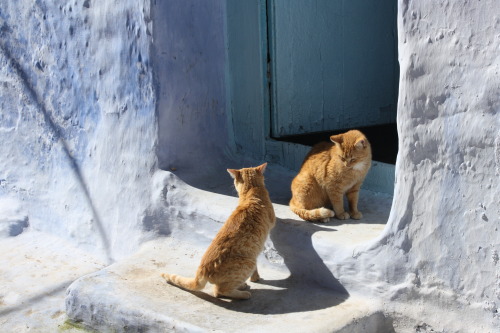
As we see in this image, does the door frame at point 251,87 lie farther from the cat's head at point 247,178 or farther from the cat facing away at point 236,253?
the cat facing away at point 236,253

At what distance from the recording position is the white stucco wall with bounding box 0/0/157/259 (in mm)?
4645

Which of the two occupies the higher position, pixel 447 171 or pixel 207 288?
pixel 447 171

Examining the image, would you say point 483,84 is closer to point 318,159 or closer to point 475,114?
point 475,114

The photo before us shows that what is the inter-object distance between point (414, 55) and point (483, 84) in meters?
0.38

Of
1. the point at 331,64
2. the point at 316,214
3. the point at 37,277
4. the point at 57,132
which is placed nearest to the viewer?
the point at 316,214

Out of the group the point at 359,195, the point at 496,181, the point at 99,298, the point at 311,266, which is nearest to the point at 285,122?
the point at 359,195

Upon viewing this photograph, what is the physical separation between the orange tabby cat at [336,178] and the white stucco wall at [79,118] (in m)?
1.22

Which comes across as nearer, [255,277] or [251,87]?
[255,277]

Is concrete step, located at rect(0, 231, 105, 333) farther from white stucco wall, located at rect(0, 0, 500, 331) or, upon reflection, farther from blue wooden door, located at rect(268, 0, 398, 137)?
blue wooden door, located at rect(268, 0, 398, 137)

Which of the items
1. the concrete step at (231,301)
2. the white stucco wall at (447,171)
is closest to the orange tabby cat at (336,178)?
the concrete step at (231,301)

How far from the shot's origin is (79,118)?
5.09 meters

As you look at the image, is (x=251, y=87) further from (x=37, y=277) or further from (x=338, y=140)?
(x=37, y=277)

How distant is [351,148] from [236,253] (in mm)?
1032

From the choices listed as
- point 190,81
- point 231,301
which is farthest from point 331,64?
point 231,301
